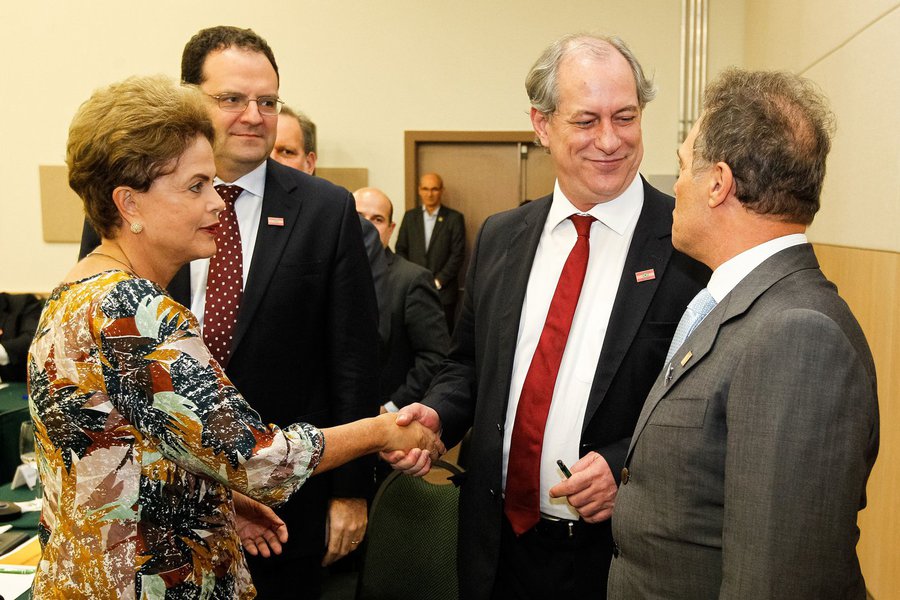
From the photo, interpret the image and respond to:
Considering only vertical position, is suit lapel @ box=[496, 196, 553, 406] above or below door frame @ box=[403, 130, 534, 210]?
below

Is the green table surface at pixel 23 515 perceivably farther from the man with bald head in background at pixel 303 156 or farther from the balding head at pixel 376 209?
the balding head at pixel 376 209

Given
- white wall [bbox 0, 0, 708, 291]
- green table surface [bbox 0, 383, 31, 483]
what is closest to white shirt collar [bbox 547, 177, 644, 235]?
green table surface [bbox 0, 383, 31, 483]

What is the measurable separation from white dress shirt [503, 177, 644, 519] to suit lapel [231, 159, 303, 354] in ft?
2.06

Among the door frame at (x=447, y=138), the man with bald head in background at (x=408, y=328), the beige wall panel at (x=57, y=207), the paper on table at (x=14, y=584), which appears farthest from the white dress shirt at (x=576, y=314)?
the beige wall panel at (x=57, y=207)

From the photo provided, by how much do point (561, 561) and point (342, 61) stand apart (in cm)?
717

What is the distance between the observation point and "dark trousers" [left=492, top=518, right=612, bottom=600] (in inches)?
69.8

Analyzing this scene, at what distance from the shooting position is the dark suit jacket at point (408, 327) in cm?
362

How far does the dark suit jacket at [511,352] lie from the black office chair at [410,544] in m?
0.23

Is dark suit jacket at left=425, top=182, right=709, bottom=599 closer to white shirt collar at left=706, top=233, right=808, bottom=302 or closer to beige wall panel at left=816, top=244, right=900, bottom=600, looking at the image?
white shirt collar at left=706, top=233, right=808, bottom=302

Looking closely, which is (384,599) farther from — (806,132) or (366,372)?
(806,132)

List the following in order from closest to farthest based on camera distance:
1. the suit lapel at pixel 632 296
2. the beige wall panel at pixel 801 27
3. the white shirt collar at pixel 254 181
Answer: the suit lapel at pixel 632 296
the white shirt collar at pixel 254 181
the beige wall panel at pixel 801 27

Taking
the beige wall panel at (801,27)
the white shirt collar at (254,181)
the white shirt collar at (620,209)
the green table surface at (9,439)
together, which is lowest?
the green table surface at (9,439)

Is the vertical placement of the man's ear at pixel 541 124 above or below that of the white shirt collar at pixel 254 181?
above

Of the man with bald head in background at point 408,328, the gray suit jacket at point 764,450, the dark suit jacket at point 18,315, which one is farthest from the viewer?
the dark suit jacket at point 18,315
